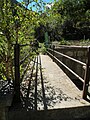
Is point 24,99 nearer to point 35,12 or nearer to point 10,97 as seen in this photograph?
point 10,97

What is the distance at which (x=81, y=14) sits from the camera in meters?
32.8

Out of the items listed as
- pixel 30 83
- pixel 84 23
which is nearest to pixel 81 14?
pixel 84 23

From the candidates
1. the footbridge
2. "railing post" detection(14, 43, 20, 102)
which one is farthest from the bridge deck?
"railing post" detection(14, 43, 20, 102)

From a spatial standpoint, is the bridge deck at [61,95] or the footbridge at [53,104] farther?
the bridge deck at [61,95]

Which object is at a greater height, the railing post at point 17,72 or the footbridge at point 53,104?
the railing post at point 17,72

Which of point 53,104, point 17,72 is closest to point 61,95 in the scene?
point 53,104

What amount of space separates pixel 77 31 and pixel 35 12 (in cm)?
2868

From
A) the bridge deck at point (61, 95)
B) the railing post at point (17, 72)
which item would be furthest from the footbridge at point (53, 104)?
the railing post at point (17, 72)

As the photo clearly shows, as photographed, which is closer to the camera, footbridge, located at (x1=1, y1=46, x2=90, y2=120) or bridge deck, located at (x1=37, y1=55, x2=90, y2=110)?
footbridge, located at (x1=1, y1=46, x2=90, y2=120)

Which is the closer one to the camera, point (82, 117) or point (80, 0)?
point (82, 117)

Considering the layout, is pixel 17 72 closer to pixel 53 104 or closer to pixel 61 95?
pixel 53 104

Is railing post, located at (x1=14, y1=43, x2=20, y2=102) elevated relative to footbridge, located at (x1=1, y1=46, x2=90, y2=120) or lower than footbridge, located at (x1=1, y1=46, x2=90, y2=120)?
elevated

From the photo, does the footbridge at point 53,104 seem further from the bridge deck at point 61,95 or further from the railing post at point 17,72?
the railing post at point 17,72

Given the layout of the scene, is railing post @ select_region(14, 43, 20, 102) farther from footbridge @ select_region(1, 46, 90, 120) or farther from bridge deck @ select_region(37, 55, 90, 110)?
bridge deck @ select_region(37, 55, 90, 110)
